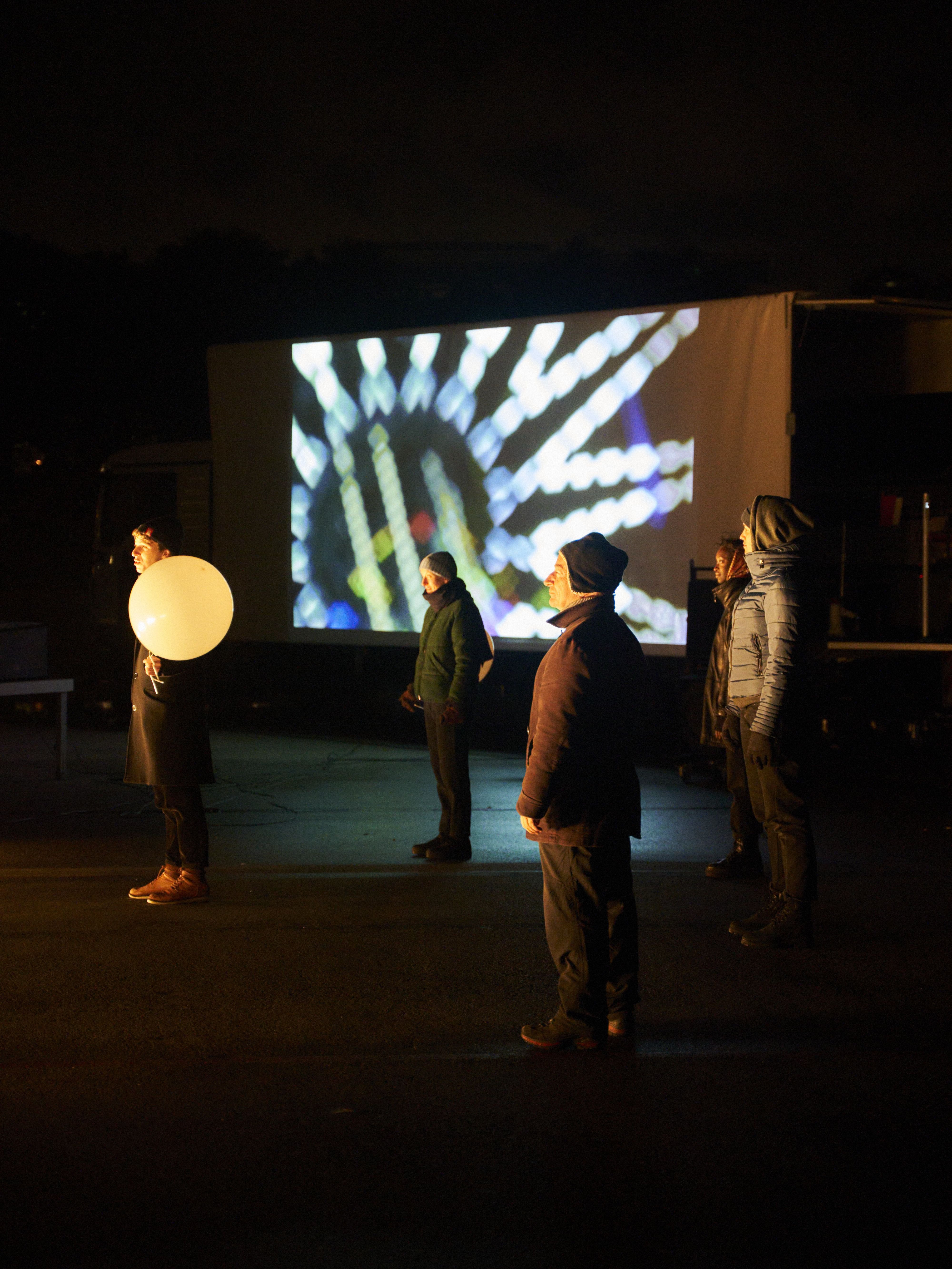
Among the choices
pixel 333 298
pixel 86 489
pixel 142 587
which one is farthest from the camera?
pixel 333 298

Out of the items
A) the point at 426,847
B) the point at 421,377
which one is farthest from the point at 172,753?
the point at 421,377

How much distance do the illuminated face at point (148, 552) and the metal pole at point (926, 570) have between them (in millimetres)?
6199

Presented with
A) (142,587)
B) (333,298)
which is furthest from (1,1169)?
(333,298)

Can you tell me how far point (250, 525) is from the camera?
45.9 feet

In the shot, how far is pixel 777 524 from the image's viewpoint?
18.0 ft

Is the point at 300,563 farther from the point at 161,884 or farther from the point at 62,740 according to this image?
the point at 161,884

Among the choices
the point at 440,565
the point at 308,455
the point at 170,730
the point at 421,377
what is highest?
the point at 421,377

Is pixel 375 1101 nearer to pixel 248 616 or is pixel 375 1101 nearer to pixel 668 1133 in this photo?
pixel 668 1133

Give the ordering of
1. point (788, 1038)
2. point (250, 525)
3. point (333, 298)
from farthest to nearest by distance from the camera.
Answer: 1. point (333, 298)
2. point (250, 525)
3. point (788, 1038)

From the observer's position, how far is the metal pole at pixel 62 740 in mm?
10062

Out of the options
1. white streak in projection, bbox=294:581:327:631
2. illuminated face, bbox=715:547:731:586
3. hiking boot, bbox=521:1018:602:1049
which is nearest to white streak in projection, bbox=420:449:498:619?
white streak in projection, bbox=294:581:327:631

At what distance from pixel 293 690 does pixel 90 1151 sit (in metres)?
11.5

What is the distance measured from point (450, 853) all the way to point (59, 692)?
4.42m

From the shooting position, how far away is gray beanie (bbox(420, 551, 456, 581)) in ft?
23.9
